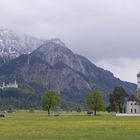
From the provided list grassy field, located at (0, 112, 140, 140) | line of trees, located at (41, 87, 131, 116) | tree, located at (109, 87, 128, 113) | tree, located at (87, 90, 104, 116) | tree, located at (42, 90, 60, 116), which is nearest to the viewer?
grassy field, located at (0, 112, 140, 140)

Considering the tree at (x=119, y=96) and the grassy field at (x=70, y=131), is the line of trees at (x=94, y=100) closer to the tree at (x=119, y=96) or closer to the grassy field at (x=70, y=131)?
the tree at (x=119, y=96)

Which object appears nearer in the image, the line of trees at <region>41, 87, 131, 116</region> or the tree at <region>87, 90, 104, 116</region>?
the tree at <region>87, 90, 104, 116</region>

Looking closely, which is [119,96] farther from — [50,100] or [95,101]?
[50,100]

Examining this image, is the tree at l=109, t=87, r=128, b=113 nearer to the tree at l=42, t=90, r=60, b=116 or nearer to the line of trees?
the line of trees

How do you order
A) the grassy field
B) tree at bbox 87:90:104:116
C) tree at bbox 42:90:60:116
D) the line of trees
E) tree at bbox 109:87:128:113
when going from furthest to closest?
tree at bbox 109:87:128:113 < tree at bbox 42:90:60:116 < the line of trees < tree at bbox 87:90:104:116 < the grassy field

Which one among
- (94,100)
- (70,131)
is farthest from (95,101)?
(70,131)

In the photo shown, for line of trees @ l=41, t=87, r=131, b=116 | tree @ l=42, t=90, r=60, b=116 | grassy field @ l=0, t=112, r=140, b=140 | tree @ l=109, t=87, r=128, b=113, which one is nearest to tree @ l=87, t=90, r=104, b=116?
line of trees @ l=41, t=87, r=131, b=116

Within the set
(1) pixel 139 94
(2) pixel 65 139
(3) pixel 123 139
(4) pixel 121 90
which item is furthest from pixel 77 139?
(4) pixel 121 90

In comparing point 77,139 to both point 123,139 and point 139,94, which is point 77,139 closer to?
point 123,139

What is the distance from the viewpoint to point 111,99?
196 metres

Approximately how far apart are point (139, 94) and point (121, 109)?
21.8 meters

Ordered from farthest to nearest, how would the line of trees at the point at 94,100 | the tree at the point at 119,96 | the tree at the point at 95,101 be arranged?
the tree at the point at 119,96 < the line of trees at the point at 94,100 < the tree at the point at 95,101

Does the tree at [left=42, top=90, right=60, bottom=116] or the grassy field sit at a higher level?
the tree at [left=42, top=90, right=60, bottom=116]

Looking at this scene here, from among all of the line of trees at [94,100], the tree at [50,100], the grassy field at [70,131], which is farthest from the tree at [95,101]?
the grassy field at [70,131]
